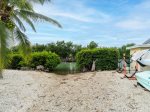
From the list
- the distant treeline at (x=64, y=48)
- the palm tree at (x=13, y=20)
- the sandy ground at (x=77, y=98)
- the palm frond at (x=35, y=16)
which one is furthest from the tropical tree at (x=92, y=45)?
the palm frond at (x=35, y=16)

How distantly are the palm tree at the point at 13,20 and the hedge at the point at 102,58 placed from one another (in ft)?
29.5

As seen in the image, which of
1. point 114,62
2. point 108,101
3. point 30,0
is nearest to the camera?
point 108,101

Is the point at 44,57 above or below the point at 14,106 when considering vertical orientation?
above

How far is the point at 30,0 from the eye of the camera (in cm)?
1667

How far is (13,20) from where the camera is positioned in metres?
17.7

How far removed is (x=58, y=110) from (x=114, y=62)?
16577 mm

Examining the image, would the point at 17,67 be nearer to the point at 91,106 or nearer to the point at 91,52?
the point at 91,52

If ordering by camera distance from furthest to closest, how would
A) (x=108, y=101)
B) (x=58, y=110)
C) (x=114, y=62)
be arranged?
(x=114, y=62) < (x=108, y=101) < (x=58, y=110)

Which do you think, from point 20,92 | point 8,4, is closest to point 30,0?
point 8,4

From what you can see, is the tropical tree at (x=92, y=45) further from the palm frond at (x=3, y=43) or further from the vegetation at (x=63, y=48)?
the palm frond at (x=3, y=43)

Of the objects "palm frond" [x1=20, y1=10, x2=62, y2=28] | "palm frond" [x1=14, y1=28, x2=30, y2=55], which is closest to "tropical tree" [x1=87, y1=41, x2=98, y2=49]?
"palm frond" [x1=14, y1=28, x2=30, y2=55]

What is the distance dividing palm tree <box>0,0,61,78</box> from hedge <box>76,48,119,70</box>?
354 inches

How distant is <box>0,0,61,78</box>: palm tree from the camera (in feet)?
43.0

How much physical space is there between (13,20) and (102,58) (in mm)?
12434
